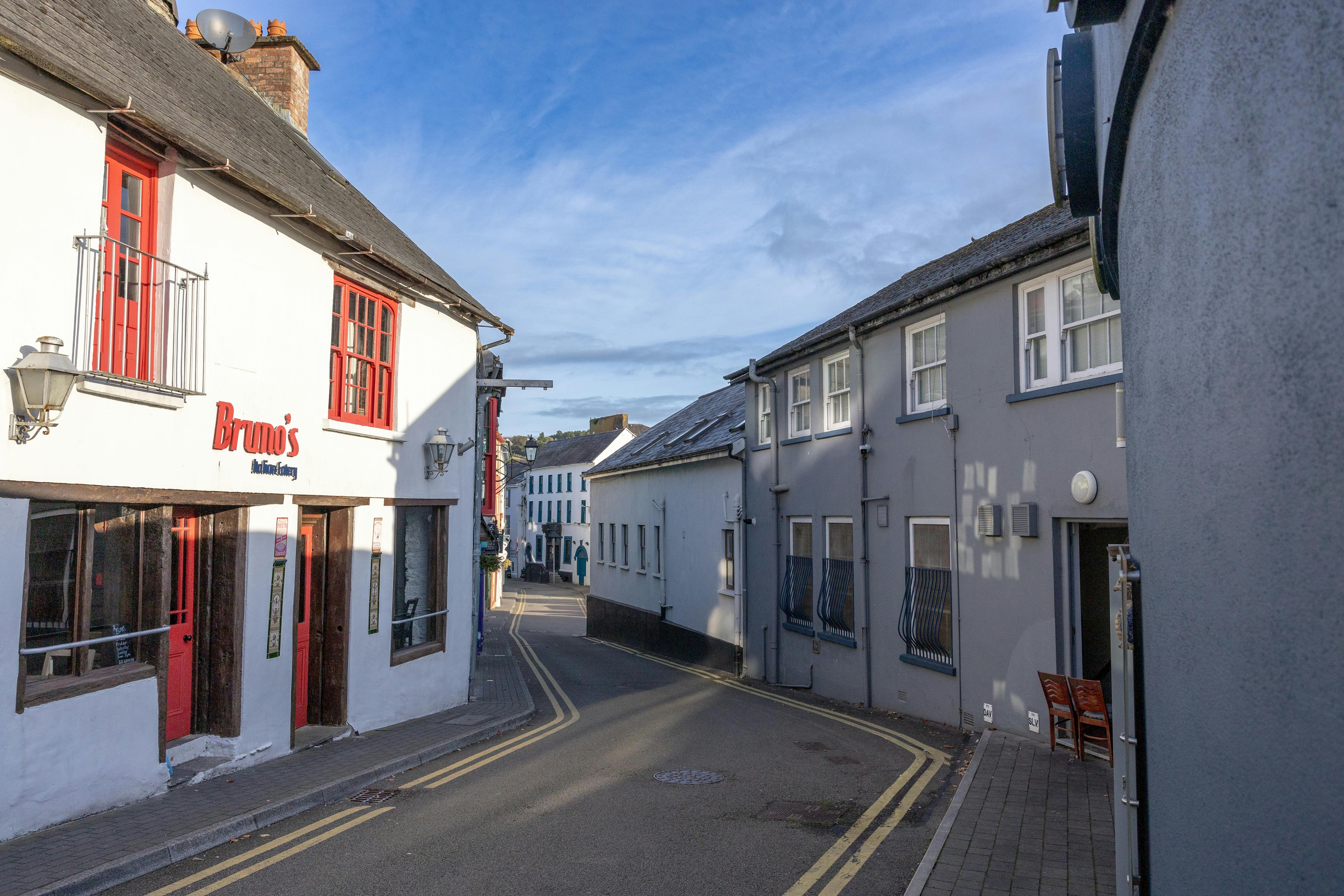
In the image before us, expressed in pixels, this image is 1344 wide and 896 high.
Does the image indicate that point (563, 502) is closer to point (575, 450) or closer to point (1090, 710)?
point (575, 450)

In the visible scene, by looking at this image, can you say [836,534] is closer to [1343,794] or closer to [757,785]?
[757,785]

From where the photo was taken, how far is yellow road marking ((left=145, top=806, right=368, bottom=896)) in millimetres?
6309

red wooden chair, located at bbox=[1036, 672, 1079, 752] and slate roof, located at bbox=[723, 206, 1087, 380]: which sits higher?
slate roof, located at bbox=[723, 206, 1087, 380]

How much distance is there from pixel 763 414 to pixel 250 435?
11873mm

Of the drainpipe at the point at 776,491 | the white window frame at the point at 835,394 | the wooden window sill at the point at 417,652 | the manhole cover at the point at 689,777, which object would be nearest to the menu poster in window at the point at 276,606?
the wooden window sill at the point at 417,652

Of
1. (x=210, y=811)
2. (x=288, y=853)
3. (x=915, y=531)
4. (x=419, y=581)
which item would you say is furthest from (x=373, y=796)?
(x=915, y=531)

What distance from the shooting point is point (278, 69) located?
15.7 metres

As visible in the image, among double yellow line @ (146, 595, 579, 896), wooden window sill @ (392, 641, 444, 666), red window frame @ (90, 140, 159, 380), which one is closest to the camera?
double yellow line @ (146, 595, 579, 896)

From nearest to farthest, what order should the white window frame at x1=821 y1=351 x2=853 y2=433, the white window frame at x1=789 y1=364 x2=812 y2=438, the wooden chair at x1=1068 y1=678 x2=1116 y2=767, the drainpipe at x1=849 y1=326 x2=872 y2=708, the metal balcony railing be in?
the metal balcony railing
the wooden chair at x1=1068 y1=678 x2=1116 y2=767
the drainpipe at x1=849 y1=326 x2=872 y2=708
the white window frame at x1=821 y1=351 x2=853 y2=433
the white window frame at x1=789 y1=364 x2=812 y2=438

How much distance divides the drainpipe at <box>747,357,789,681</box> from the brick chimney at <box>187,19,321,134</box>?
396 inches

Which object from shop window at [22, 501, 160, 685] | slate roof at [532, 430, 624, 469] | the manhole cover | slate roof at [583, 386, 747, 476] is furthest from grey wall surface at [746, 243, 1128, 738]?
slate roof at [532, 430, 624, 469]

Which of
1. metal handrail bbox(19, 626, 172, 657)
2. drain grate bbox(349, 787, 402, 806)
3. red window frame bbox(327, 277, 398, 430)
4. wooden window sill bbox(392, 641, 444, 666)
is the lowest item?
drain grate bbox(349, 787, 402, 806)

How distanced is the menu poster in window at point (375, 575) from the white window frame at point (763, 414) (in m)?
9.02

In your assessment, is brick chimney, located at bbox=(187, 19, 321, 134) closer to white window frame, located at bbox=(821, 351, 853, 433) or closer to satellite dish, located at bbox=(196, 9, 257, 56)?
satellite dish, located at bbox=(196, 9, 257, 56)
